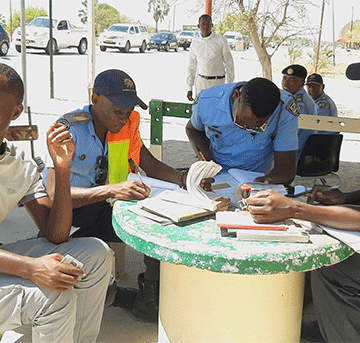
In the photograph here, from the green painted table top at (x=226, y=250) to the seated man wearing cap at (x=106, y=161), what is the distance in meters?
0.48

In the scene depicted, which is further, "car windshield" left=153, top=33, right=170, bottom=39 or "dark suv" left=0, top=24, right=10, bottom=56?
"car windshield" left=153, top=33, right=170, bottom=39

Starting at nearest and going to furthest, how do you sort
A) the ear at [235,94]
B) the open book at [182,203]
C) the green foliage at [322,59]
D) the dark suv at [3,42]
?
the open book at [182,203], the ear at [235,94], the dark suv at [3,42], the green foliage at [322,59]

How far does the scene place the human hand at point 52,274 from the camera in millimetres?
1826

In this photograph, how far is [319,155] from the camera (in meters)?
4.07

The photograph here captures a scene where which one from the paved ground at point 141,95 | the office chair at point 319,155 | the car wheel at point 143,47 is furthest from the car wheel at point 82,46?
the office chair at point 319,155

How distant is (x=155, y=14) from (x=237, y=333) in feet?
137

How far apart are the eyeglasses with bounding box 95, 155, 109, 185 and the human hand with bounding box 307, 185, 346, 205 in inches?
41.6

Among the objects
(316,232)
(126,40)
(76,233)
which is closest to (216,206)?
(316,232)

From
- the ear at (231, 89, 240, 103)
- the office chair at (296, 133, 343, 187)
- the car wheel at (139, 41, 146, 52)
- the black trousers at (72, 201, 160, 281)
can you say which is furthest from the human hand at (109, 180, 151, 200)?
the car wheel at (139, 41, 146, 52)

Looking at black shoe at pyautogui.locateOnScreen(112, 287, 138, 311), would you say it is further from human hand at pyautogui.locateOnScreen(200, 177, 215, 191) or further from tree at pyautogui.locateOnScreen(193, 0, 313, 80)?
tree at pyautogui.locateOnScreen(193, 0, 313, 80)

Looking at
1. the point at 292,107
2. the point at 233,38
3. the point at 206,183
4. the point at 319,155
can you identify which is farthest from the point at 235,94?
the point at 233,38

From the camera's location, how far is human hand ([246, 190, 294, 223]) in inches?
73.6

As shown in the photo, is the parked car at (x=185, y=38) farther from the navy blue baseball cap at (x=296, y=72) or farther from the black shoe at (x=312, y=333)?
the black shoe at (x=312, y=333)

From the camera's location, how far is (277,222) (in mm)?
1911
